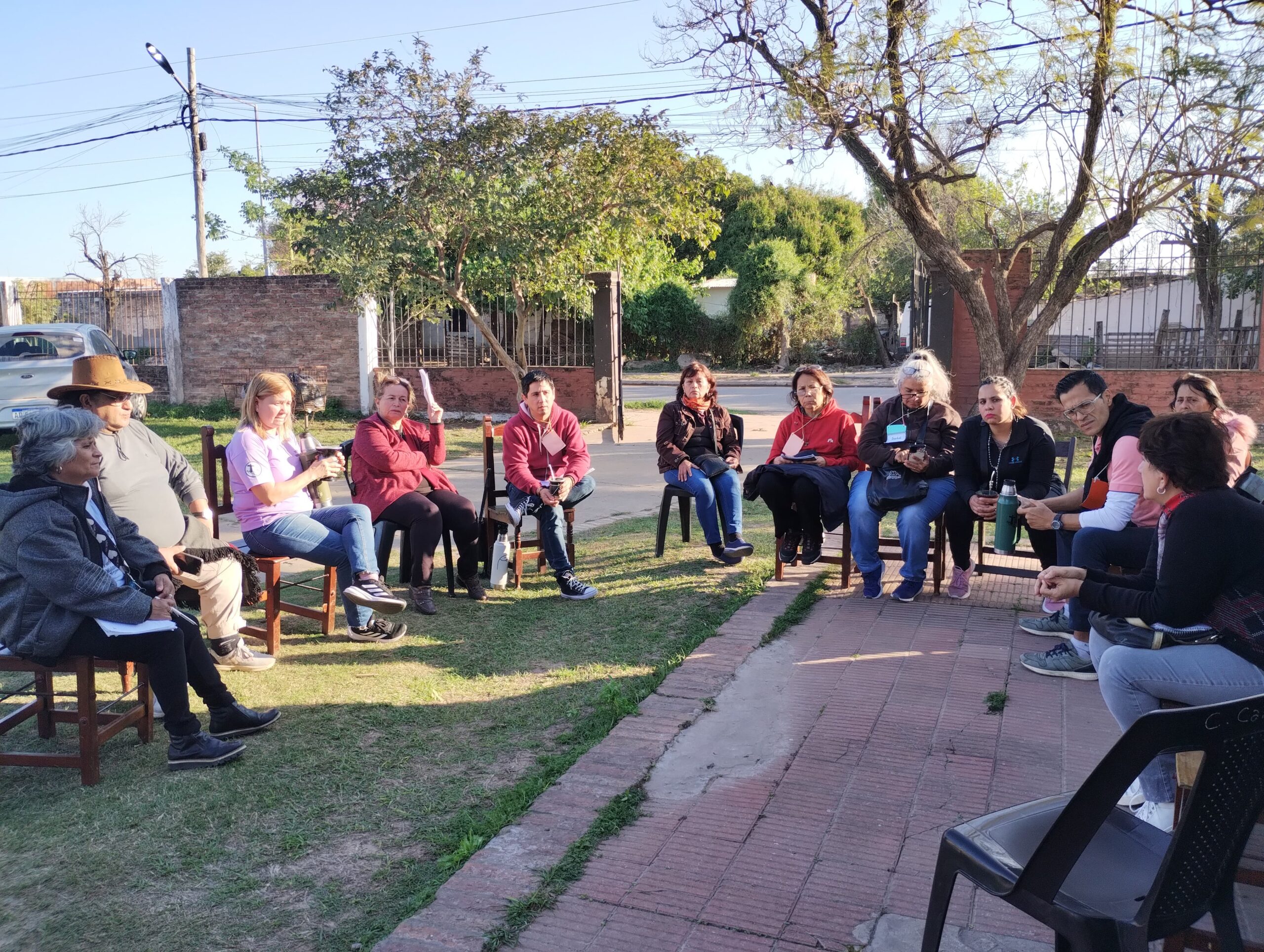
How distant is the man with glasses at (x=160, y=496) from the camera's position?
14.6 feet

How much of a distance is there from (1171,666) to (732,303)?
30.6m

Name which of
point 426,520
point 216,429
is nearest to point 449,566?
point 426,520

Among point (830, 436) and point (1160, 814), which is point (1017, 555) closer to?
point (830, 436)

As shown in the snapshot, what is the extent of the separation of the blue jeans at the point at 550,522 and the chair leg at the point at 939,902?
13.0ft

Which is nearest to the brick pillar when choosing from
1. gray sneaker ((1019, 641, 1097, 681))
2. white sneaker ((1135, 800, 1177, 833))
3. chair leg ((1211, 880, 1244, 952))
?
gray sneaker ((1019, 641, 1097, 681))

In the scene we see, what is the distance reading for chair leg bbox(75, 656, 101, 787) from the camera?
3629 mm

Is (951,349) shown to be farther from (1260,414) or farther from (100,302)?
(100,302)

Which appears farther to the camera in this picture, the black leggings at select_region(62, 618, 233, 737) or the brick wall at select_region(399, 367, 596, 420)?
the brick wall at select_region(399, 367, 596, 420)

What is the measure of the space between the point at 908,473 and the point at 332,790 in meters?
3.62

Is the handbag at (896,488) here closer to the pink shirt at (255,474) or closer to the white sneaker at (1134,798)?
the white sneaker at (1134,798)

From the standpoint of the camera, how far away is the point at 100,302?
19531 mm

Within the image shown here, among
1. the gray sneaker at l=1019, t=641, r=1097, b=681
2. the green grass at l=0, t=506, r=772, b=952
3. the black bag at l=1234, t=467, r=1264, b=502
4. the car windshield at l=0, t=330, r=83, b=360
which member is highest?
the car windshield at l=0, t=330, r=83, b=360

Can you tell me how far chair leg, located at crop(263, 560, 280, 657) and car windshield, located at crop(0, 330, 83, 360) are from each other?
11075 mm

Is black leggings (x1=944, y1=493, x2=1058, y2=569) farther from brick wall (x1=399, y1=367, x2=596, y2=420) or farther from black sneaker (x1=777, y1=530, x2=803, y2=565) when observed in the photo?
brick wall (x1=399, y1=367, x2=596, y2=420)
